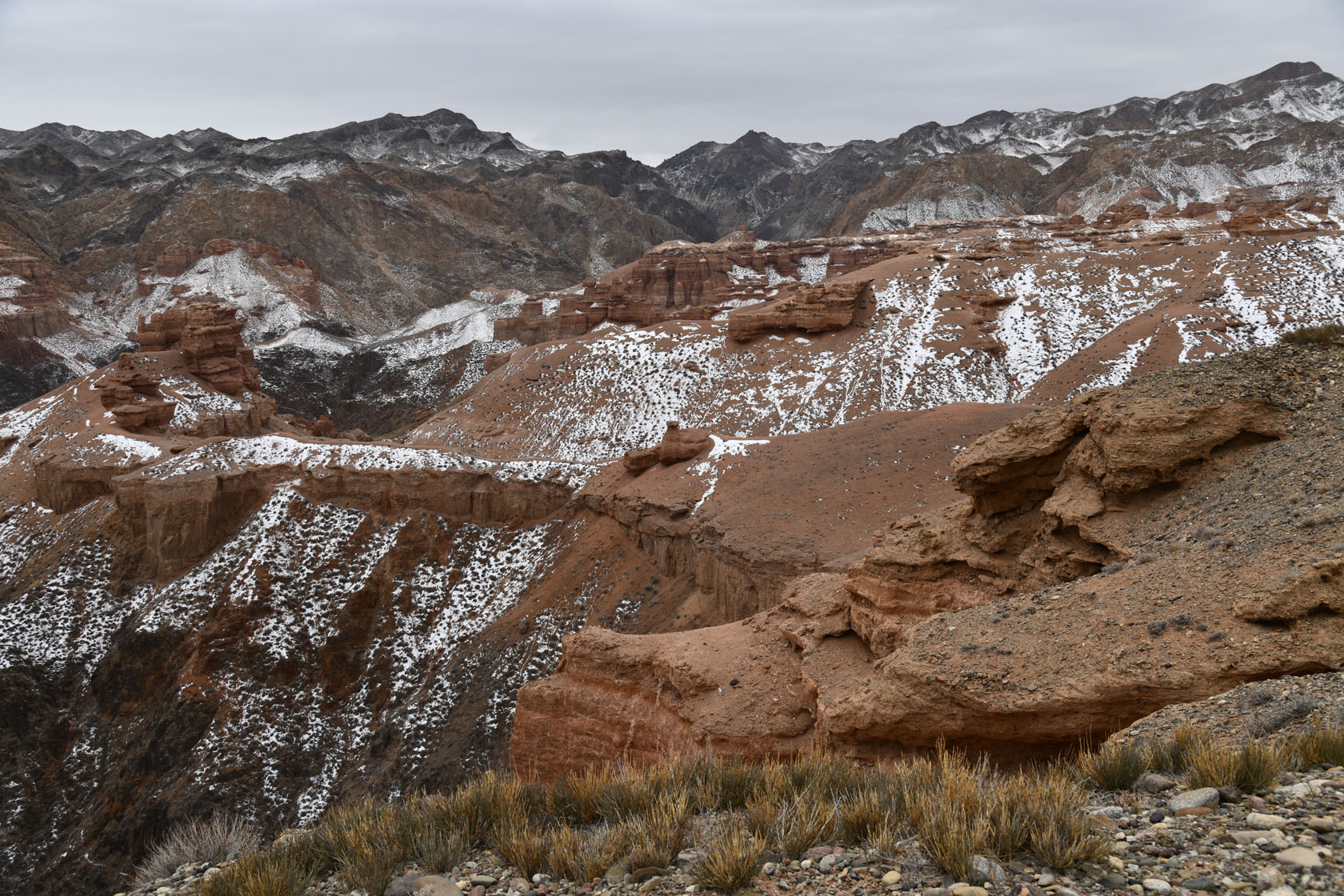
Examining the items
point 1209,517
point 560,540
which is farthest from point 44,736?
point 1209,517

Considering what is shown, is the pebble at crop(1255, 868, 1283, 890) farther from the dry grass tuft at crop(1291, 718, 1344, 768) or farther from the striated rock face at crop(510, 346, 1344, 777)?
the striated rock face at crop(510, 346, 1344, 777)

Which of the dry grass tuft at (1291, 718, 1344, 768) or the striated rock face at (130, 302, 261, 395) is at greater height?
the striated rock face at (130, 302, 261, 395)

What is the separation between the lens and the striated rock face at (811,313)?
51.2 m

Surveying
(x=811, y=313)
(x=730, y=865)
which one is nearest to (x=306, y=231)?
(x=811, y=313)

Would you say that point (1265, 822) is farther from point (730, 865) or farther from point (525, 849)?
point (525, 849)

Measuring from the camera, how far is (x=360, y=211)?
12775cm

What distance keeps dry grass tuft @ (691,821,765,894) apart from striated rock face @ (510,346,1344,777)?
367 cm

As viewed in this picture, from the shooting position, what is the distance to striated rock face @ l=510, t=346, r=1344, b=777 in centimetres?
735

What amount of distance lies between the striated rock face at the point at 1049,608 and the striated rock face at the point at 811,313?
126ft

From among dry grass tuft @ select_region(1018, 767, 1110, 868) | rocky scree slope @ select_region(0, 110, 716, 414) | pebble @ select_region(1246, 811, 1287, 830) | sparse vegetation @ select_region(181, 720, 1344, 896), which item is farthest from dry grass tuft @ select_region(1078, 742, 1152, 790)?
rocky scree slope @ select_region(0, 110, 716, 414)

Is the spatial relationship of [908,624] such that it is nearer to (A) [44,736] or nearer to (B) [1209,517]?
(B) [1209,517]

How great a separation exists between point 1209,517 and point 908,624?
3.87 metres

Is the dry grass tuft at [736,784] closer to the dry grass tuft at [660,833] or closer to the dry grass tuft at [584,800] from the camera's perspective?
the dry grass tuft at [660,833]

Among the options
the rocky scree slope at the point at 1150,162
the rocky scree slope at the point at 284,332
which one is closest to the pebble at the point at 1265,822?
the rocky scree slope at the point at 284,332
